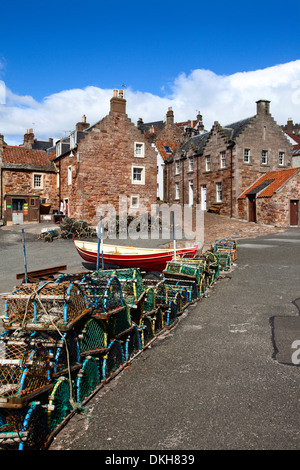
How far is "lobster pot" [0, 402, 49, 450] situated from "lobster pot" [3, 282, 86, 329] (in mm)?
1023

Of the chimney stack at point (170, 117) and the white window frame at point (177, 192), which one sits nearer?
the white window frame at point (177, 192)

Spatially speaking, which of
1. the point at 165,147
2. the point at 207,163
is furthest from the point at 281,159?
the point at 165,147

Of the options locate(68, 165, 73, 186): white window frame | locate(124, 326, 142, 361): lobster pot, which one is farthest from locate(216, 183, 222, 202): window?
locate(124, 326, 142, 361): lobster pot

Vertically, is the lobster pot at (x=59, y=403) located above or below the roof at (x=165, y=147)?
below

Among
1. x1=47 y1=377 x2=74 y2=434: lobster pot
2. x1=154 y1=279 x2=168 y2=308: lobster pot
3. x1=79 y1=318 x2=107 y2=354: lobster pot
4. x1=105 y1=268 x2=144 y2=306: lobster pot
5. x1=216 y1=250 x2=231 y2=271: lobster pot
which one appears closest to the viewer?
x1=47 y1=377 x2=74 y2=434: lobster pot

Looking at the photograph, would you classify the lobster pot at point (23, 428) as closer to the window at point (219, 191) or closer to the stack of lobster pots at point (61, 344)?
the stack of lobster pots at point (61, 344)

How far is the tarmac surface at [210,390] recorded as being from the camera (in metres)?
3.98

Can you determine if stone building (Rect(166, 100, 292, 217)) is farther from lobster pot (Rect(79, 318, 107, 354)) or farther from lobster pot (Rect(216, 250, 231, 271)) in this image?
lobster pot (Rect(79, 318, 107, 354))

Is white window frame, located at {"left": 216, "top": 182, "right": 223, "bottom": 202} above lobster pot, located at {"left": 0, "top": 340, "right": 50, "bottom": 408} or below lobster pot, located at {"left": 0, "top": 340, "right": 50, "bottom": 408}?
above

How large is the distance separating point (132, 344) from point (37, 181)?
3060 centimetres

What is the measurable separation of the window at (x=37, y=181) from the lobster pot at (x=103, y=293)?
98.0ft

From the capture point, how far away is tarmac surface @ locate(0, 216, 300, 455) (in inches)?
157

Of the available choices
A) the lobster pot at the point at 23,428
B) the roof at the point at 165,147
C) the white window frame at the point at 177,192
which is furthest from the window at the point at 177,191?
the lobster pot at the point at 23,428
